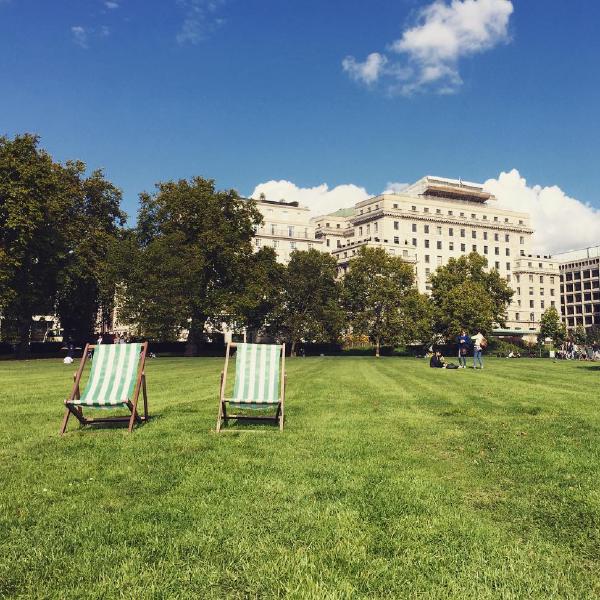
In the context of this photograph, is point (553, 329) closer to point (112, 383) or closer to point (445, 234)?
point (445, 234)

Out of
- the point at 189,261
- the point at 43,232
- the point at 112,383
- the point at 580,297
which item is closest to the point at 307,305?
the point at 189,261

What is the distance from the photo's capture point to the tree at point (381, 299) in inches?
2569

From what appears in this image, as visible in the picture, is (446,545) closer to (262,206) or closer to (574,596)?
(574,596)

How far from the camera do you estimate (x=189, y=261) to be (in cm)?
4659

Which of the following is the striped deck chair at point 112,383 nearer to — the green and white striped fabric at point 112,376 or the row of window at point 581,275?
the green and white striped fabric at point 112,376

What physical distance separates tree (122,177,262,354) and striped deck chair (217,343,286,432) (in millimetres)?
35903

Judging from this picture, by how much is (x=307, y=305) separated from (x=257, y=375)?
53.9m

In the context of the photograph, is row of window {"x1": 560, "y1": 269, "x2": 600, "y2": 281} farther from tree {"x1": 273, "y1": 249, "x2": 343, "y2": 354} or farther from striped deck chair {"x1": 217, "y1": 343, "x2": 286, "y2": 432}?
striped deck chair {"x1": 217, "y1": 343, "x2": 286, "y2": 432}

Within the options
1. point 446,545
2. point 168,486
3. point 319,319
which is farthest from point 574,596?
point 319,319

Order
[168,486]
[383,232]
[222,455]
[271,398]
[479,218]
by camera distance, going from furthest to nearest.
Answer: [479,218] < [383,232] < [271,398] < [222,455] < [168,486]

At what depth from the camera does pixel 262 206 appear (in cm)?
9894

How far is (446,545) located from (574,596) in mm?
984

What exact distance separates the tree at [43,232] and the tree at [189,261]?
5015 millimetres

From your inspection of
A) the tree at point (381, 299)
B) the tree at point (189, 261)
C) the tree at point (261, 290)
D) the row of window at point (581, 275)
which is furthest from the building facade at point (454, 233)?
the tree at point (189, 261)
